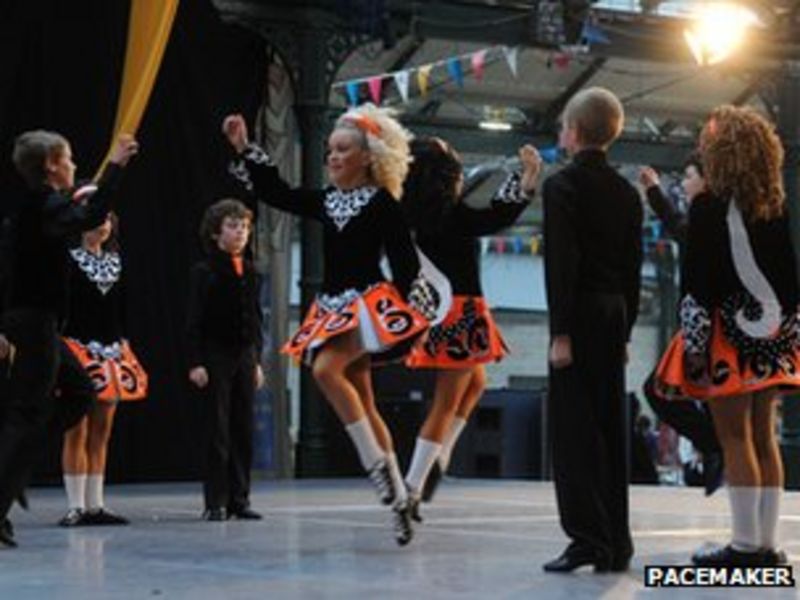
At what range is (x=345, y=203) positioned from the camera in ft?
19.2

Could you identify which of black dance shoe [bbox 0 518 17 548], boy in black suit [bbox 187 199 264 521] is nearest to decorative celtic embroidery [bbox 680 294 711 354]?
black dance shoe [bbox 0 518 17 548]

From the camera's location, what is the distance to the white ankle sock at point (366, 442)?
18.6 ft

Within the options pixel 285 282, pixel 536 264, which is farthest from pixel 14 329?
pixel 536 264

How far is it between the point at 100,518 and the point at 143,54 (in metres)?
2.22

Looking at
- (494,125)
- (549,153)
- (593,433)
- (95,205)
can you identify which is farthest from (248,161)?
(494,125)

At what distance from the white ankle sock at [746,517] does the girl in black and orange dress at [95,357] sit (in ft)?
11.0

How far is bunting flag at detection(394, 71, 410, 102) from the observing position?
47.7 ft

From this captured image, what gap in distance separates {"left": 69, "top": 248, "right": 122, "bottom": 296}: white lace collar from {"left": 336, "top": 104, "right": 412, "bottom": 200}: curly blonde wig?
5.82 ft

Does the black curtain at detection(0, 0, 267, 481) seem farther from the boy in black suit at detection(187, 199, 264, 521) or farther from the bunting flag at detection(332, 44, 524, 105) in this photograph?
the boy in black suit at detection(187, 199, 264, 521)

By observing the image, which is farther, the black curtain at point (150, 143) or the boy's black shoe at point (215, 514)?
the black curtain at point (150, 143)

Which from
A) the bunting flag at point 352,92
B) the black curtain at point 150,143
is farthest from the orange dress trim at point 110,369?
the bunting flag at point 352,92

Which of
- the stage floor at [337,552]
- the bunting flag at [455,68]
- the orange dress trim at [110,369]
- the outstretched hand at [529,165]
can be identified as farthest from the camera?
the bunting flag at [455,68]

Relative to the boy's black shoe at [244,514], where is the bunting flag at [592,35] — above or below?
above

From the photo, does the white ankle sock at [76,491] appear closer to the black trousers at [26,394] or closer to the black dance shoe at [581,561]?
the black trousers at [26,394]
